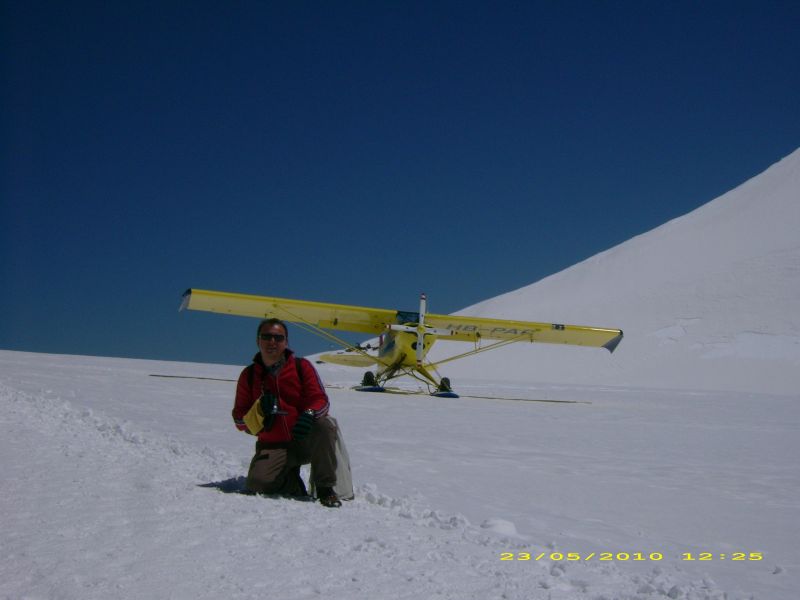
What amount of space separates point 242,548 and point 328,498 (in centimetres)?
112

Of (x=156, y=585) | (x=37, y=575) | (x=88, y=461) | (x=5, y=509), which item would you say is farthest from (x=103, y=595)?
(x=88, y=461)

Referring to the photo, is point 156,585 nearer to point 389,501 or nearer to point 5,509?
point 5,509

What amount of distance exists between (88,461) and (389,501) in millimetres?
2014

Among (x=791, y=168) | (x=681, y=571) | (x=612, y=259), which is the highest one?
(x=791, y=168)

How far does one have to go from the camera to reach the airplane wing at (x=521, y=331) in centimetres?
1919

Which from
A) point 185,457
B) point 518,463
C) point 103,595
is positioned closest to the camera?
point 103,595

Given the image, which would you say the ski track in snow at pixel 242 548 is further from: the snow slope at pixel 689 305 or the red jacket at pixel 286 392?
the snow slope at pixel 689 305

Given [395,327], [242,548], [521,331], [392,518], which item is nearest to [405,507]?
[392,518]

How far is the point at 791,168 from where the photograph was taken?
83.5 m

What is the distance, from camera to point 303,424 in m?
3.92

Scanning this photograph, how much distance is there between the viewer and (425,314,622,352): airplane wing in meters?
19.2

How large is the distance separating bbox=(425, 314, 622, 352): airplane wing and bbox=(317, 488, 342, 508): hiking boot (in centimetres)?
1518
